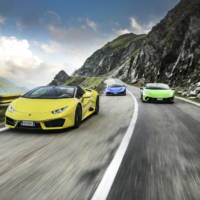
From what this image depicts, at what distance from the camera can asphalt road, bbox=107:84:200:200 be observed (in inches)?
110

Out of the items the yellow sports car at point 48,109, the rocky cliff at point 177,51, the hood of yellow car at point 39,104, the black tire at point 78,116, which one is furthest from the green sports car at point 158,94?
the hood of yellow car at point 39,104

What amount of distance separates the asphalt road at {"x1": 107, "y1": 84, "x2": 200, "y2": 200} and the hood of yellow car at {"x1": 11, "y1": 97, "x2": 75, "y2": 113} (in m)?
1.99

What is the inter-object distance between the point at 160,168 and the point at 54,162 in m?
1.64

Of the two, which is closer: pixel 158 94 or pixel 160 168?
pixel 160 168

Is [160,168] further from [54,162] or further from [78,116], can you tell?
[78,116]

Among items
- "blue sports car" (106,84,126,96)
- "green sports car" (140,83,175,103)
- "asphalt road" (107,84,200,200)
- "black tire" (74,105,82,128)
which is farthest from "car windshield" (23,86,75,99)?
"blue sports car" (106,84,126,96)

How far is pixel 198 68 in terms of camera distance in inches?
1156

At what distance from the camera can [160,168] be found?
3.66 m

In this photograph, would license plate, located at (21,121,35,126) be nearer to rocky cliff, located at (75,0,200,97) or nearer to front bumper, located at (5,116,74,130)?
front bumper, located at (5,116,74,130)

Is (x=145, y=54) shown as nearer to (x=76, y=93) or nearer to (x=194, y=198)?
(x=76, y=93)

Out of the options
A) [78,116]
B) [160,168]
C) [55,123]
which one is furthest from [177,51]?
[160,168]

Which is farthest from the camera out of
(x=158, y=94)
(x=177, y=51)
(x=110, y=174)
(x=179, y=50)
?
(x=177, y=51)

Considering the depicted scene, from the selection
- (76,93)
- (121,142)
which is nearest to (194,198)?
(121,142)

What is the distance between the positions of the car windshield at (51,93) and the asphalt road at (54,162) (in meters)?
1.15
